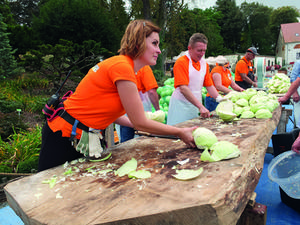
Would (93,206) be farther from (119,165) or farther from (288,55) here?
(288,55)

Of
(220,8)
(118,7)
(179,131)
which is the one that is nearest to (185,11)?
(118,7)

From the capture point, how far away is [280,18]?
184ft

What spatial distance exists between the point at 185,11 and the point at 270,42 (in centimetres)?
4895

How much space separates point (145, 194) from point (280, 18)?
68.4 m

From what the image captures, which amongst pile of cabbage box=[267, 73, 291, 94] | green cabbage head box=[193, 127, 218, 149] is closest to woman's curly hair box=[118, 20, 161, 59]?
green cabbage head box=[193, 127, 218, 149]

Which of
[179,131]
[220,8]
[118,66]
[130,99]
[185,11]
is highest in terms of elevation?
[220,8]

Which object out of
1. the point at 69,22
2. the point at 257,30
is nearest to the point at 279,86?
the point at 69,22

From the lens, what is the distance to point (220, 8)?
54.5 m

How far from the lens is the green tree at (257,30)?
2224 inches

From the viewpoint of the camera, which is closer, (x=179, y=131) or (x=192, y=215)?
(x=192, y=215)

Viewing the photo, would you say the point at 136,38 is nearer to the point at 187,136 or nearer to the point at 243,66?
the point at 187,136

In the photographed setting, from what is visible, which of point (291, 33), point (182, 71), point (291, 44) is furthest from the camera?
point (291, 33)

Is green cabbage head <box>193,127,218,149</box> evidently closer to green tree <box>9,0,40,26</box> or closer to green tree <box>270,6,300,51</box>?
green tree <box>9,0,40,26</box>

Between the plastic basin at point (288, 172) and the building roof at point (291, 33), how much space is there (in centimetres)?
4916
